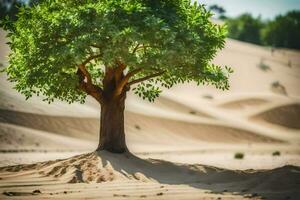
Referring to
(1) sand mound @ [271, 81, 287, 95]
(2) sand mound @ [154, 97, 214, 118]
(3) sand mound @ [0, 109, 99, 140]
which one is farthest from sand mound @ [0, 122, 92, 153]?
(1) sand mound @ [271, 81, 287, 95]

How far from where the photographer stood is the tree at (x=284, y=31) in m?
104

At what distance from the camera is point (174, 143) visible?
37.6 m

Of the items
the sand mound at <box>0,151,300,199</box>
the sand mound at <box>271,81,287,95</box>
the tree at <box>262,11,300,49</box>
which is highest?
the tree at <box>262,11,300,49</box>

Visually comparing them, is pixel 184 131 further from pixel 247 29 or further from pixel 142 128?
pixel 247 29

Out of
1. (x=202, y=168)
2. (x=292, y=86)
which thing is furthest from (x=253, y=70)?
(x=202, y=168)

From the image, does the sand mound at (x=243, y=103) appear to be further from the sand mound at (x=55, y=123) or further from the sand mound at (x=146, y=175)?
the sand mound at (x=146, y=175)

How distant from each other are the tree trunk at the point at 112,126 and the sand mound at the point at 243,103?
38.9 meters

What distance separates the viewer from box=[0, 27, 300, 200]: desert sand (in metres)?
11.5

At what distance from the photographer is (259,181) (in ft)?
38.8

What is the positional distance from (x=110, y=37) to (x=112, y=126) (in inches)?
157

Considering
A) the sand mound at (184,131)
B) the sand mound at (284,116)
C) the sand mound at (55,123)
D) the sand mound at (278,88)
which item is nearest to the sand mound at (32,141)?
the sand mound at (55,123)

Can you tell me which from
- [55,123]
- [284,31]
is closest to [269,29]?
[284,31]

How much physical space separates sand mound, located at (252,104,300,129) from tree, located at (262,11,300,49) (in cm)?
5463

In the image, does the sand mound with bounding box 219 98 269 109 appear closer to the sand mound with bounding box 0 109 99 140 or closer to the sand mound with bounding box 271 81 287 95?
the sand mound with bounding box 271 81 287 95
